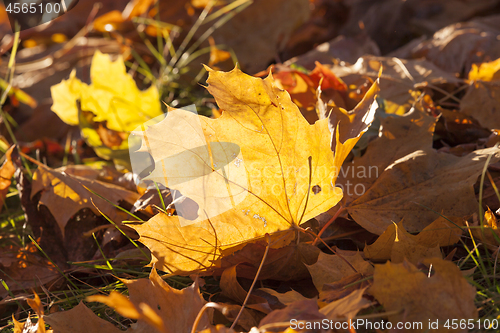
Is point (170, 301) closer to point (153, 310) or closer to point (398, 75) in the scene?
point (153, 310)

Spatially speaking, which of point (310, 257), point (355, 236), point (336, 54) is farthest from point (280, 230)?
point (336, 54)

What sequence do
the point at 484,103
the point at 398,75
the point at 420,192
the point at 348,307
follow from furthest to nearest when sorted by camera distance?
the point at 398,75, the point at 484,103, the point at 420,192, the point at 348,307

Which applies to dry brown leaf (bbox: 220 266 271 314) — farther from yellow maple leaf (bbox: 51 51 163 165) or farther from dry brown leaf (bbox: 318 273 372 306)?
yellow maple leaf (bbox: 51 51 163 165)

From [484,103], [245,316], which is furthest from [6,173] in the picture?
[484,103]

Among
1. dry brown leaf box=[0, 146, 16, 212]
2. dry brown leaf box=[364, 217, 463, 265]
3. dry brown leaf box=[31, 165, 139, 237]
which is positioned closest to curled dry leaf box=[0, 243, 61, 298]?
dry brown leaf box=[31, 165, 139, 237]

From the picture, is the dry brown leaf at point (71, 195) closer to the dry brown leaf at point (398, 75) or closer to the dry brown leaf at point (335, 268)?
the dry brown leaf at point (335, 268)

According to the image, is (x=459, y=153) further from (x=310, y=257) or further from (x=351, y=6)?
(x=351, y=6)
